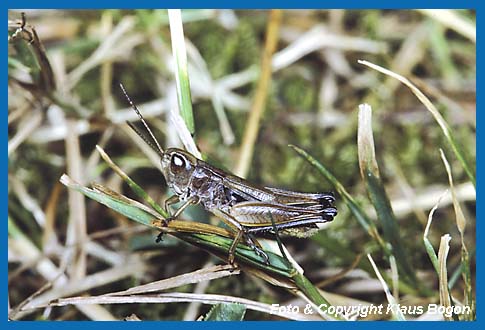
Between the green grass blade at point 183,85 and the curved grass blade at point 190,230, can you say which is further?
the green grass blade at point 183,85

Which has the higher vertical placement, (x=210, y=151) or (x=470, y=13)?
(x=470, y=13)

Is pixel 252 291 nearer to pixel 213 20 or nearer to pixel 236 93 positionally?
pixel 236 93

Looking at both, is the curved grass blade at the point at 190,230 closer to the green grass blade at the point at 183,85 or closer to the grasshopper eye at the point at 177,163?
the grasshopper eye at the point at 177,163

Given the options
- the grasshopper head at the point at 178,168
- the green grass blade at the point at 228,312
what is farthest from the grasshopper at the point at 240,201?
the green grass blade at the point at 228,312

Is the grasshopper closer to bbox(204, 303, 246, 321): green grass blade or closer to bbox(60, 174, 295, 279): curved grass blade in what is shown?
bbox(60, 174, 295, 279): curved grass blade

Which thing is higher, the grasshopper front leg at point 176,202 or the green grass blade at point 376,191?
the green grass blade at point 376,191

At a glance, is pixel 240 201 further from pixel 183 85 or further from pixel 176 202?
pixel 183 85

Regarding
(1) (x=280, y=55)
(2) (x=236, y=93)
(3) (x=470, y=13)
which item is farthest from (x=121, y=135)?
(3) (x=470, y=13)

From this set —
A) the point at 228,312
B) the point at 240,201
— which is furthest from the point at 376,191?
the point at 228,312
